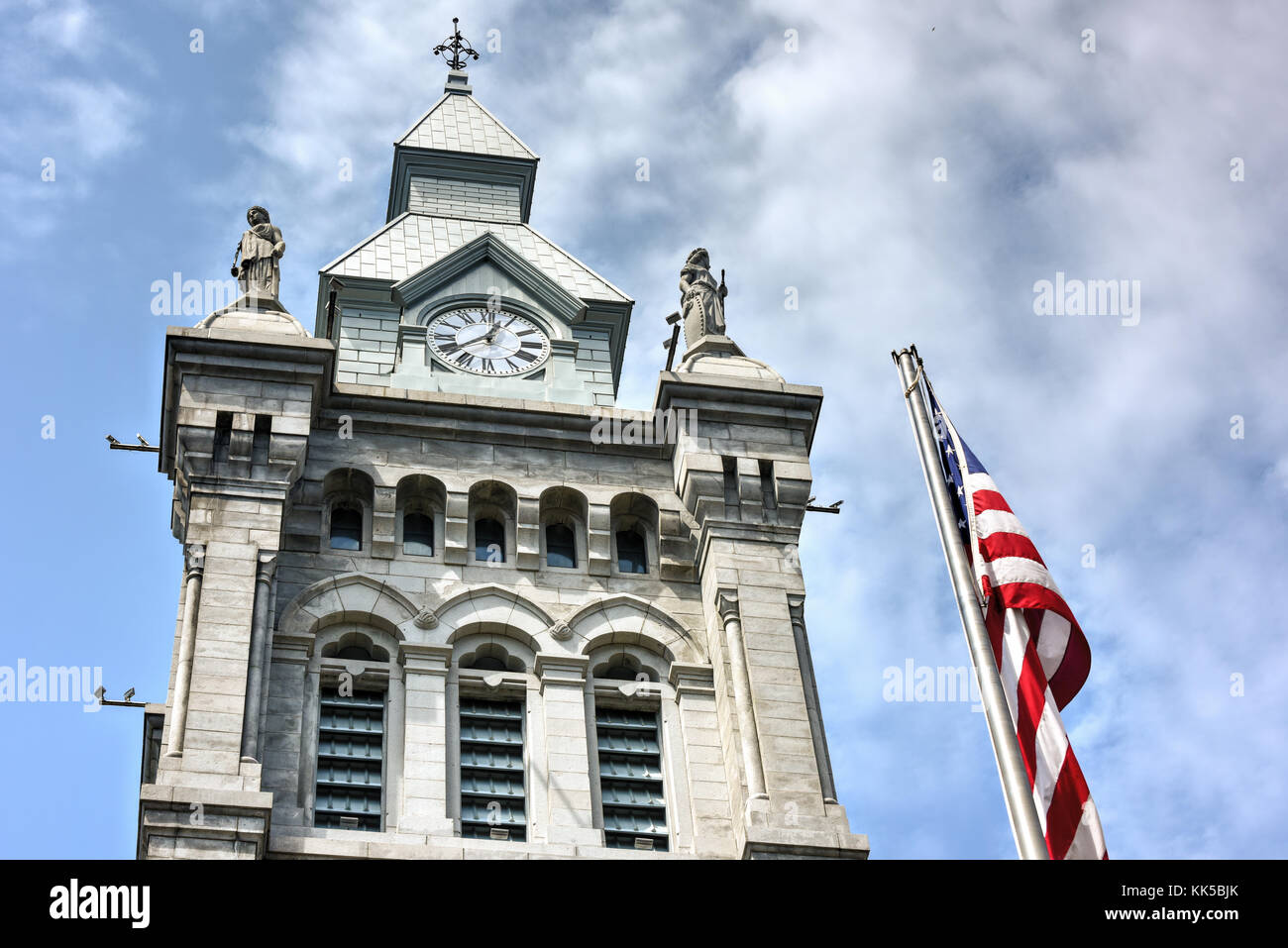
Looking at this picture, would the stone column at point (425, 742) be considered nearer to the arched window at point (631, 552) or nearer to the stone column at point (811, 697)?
the arched window at point (631, 552)

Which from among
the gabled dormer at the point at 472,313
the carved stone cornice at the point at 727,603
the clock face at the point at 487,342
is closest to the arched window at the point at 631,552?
the carved stone cornice at the point at 727,603

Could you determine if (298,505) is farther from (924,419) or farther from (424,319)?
(924,419)

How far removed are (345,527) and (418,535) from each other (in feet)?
4.48

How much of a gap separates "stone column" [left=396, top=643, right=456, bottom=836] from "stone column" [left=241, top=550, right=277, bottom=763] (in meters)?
2.62

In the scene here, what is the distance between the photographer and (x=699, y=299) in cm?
4231

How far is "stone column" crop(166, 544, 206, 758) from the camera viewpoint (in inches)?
1247

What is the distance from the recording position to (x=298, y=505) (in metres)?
37.3

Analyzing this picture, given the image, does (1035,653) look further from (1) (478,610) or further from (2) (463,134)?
(2) (463,134)

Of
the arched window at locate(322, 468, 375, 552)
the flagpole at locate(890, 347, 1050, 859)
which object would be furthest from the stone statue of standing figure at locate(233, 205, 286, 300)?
the flagpole at locate(890, 347, 1050, 859)

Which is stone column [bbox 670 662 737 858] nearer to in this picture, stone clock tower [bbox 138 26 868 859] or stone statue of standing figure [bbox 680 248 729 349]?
stone clock tower [bbox 138 26 868 859]

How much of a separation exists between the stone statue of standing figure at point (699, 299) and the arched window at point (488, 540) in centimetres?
581

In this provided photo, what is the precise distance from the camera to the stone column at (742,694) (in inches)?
1302
